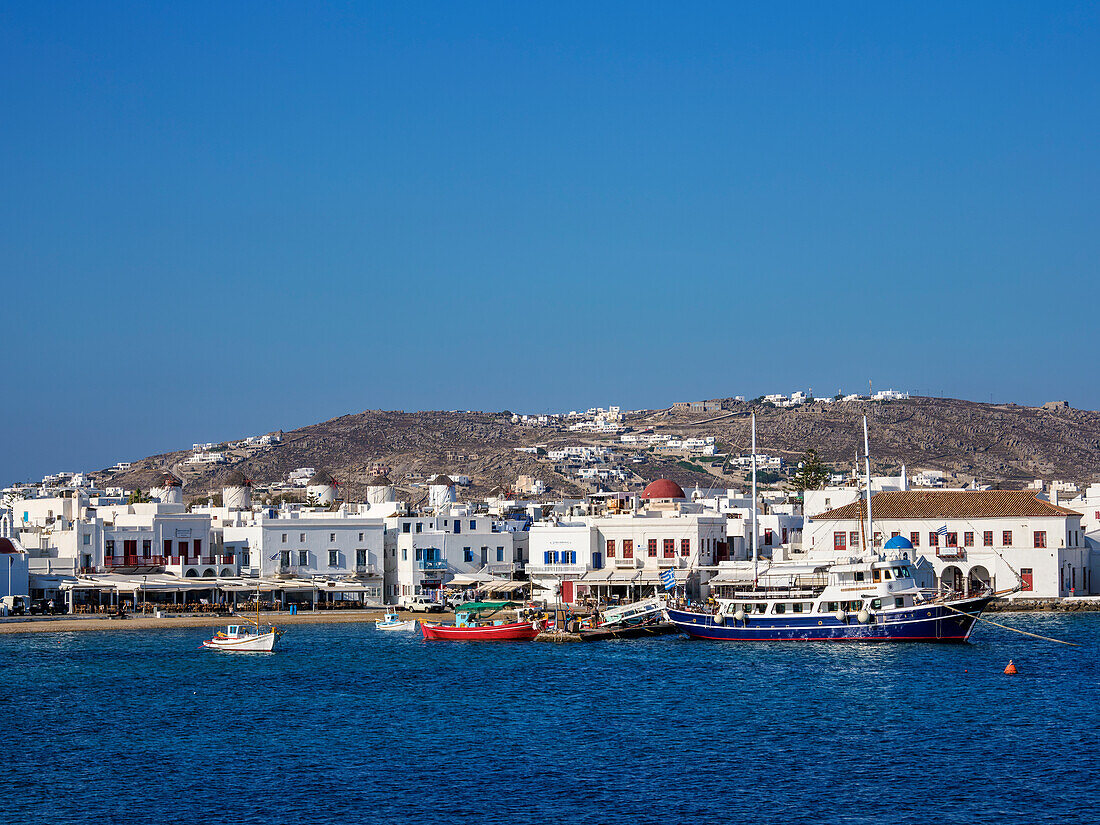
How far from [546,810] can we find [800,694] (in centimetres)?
1995

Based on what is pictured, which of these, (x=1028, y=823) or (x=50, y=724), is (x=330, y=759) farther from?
(x=1028, y=823)

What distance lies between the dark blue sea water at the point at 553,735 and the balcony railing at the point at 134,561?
19.2 meters

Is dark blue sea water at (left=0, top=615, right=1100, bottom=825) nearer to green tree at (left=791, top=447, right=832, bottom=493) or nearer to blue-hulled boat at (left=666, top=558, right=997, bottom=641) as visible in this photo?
blue-hulled boat at (left=666, top=558, right=997, bottom=641)

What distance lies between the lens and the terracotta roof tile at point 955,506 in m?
82.9

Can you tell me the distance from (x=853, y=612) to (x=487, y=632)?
18918 mm

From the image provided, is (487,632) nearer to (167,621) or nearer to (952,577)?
(167,621)

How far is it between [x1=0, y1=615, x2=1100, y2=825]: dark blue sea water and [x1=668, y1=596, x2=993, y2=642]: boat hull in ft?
4.70

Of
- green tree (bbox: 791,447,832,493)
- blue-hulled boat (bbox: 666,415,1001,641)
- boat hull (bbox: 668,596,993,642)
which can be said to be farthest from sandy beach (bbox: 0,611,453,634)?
green tree (bbox: 791,447,832,493)

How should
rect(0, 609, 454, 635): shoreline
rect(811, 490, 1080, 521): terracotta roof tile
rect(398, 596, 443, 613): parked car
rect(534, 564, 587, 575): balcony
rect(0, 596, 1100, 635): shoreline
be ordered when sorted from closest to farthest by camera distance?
rect(0, 609, 454, 635): shoreline → rect(0, 596, 1100, 635): shoreline → rect(398, 596, 443, 613): parked car → rect(811, 490, 1080, 521): terracotta roof tile → rect(534, 564, 587, 575): balcony

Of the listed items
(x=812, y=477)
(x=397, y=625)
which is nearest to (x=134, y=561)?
(x=397, y=625)

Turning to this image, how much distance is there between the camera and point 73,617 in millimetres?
78312

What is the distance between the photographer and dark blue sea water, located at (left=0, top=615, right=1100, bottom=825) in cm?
3331

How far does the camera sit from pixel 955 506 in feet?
280

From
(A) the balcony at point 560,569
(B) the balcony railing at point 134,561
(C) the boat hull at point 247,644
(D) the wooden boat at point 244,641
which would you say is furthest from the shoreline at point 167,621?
(C) the boat hull at point 247,644
